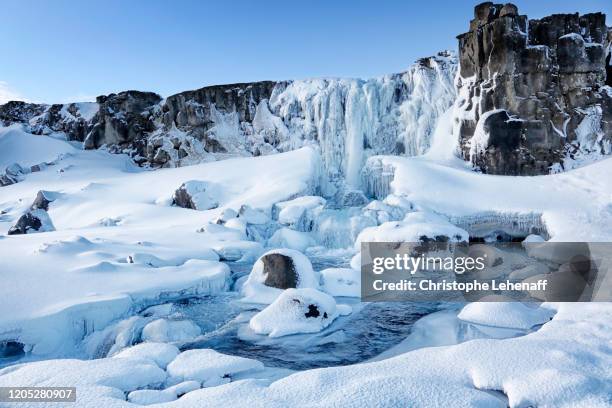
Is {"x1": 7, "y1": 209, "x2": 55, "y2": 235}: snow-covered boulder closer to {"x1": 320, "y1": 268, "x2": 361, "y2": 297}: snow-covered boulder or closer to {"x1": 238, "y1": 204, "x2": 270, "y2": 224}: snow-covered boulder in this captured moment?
{"x1": 238, "y1": 204, "x2": 270, "y2": 224}: snow-covered boulder

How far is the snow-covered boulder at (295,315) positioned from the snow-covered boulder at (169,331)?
1143mm

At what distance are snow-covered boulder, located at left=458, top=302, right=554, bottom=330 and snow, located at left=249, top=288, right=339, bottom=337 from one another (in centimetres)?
283

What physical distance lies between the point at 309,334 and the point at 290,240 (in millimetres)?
8163

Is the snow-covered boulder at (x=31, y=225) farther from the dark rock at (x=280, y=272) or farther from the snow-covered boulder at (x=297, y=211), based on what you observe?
the dark rock at (x=280, y=272)

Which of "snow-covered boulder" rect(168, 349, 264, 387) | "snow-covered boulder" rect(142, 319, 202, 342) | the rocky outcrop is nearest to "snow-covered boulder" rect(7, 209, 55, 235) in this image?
"snow-covered boulder" rect(142, 319, 202, 342)

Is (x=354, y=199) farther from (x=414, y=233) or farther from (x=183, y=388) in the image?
(x=183, y=388)

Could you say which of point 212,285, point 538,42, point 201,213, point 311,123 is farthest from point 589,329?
point 311,123

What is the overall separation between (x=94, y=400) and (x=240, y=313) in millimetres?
4775

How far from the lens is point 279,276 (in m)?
10.1

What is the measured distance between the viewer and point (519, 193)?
56.0 ft

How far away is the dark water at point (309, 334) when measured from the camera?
6.65 meters

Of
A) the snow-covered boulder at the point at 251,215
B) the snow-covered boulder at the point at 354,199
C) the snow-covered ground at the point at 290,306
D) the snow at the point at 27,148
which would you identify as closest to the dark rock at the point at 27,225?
the snow-covered ground at the point at 290,306

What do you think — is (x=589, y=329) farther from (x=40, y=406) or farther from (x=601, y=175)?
(x=601, y=175)

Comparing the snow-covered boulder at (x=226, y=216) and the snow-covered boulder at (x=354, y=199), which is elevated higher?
the snow-covered boulder at (x=354, y=199)
